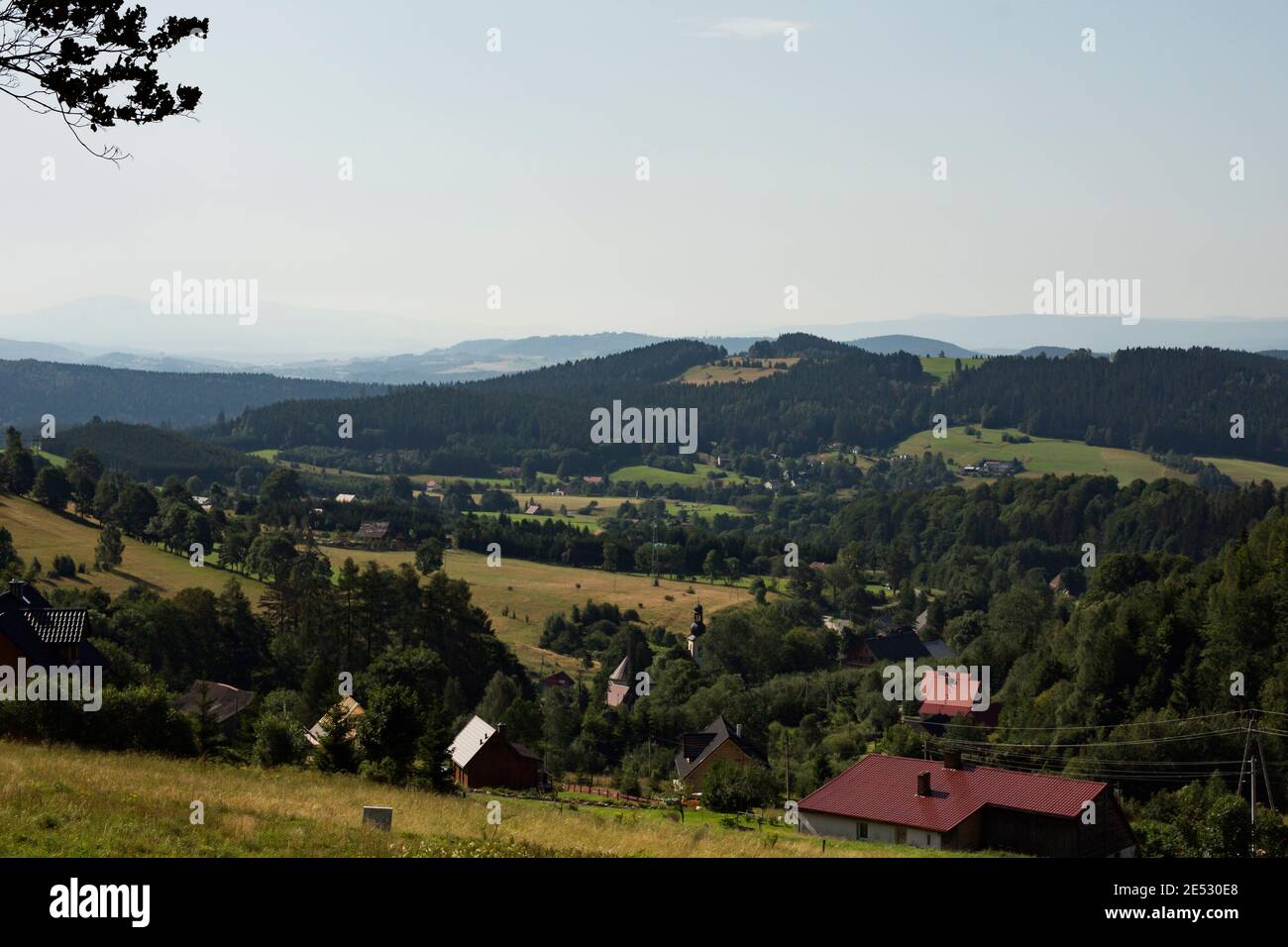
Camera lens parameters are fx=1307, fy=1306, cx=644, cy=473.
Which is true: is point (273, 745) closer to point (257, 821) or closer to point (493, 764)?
point (257, 821)

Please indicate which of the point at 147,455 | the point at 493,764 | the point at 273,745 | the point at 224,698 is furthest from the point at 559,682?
the point at 147,455

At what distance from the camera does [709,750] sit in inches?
2248

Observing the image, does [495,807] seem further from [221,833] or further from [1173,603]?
[1173,603]

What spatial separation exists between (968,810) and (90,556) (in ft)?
205

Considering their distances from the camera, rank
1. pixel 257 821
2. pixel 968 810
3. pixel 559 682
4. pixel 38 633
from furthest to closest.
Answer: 1. pixel 559 682
2. pixel 38 633
3. pixel 968 810
4. pixel 257 821

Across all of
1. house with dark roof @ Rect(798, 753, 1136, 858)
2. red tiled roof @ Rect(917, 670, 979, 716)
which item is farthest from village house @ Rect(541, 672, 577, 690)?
house with dark roof @ Rect(798, 753, 1136, 858)

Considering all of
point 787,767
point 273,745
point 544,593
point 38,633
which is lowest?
point 544,593

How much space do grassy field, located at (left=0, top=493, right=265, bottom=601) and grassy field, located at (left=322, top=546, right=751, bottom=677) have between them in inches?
655

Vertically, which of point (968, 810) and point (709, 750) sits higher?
point (968, 810)

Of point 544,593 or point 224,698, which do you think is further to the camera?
point 544,593

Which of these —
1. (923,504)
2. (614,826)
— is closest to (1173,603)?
(614,826)

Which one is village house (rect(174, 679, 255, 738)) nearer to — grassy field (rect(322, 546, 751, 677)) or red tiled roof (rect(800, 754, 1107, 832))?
grassy field (rect(322, 546, 751, 677))

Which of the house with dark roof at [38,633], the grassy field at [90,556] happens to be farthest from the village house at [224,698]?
the grassy field at [90,556]
